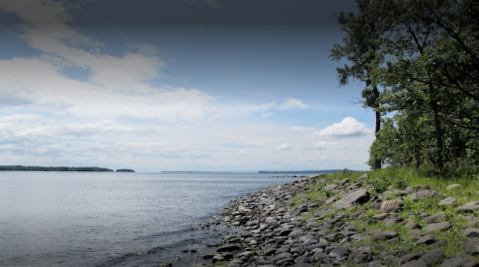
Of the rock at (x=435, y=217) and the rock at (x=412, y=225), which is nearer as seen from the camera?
the rock at (x=412, y=225)

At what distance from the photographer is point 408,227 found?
10.8 m

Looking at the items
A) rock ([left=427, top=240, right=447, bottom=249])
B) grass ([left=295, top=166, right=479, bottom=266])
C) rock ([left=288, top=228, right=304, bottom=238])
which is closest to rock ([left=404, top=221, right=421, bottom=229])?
grass ([left=295, top=166, right=479, bottom=266])

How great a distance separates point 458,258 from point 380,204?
21.3 ft

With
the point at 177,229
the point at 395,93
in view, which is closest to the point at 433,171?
the point at 395,93

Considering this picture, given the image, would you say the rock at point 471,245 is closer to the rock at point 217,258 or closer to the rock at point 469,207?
the rock at point 469,207

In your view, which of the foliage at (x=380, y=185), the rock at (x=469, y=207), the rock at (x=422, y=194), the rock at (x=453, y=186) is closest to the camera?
the rock at (x=469, y=207)

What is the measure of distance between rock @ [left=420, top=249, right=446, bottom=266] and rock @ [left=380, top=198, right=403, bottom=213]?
464cm

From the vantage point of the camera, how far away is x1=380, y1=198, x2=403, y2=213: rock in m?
13.0

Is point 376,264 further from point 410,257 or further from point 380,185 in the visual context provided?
point 380,185

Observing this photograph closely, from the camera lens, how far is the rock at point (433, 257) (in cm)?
808

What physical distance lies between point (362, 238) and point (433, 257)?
2838mm

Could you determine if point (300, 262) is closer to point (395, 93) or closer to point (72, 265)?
point (72, 265)

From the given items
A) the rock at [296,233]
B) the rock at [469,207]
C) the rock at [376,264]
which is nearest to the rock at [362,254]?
the rock at [376,264]

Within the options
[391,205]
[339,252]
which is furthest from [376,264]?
[391,205]
